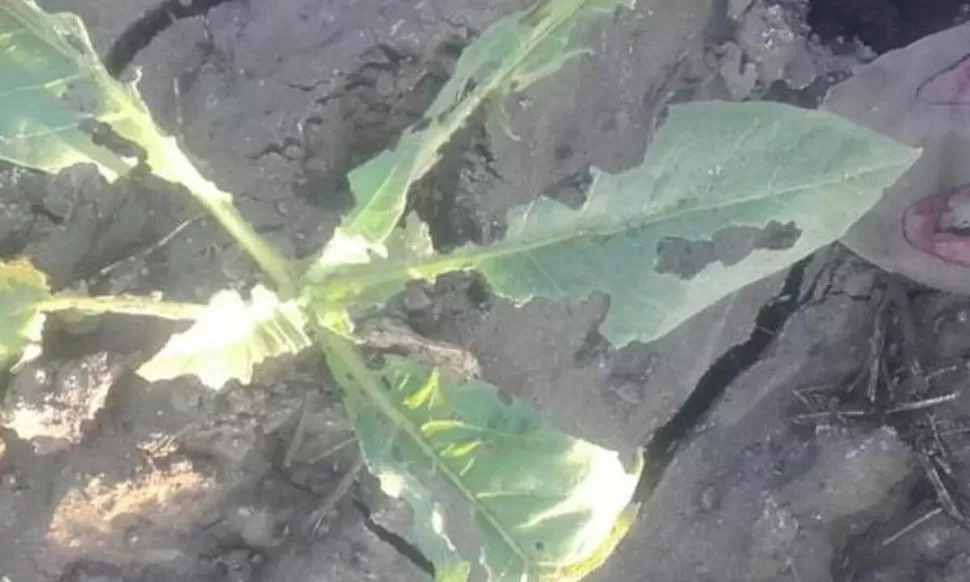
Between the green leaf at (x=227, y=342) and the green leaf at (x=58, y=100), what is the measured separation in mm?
165

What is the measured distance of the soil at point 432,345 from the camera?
1597 millimetres

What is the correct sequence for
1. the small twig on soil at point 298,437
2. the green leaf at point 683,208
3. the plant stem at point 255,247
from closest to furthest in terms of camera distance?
the green leaf at point 683,208 → the plant stem at point 255,247 → the small twig on soil at point 298,437

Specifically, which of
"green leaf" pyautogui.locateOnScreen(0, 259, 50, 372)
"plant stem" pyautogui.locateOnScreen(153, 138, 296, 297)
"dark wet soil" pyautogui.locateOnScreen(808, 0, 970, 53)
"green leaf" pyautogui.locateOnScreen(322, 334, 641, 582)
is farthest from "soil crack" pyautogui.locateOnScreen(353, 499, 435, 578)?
"dark wet soil" pyautogui.locateOnScreen(808, 0, 970, 53)

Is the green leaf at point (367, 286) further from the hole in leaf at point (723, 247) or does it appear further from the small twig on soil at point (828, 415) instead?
the small twig on soil at point (828, 415)

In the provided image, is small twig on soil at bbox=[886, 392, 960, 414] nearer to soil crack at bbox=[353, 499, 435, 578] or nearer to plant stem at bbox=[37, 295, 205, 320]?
soil crack at bbox=[353, 499, 435, 578]

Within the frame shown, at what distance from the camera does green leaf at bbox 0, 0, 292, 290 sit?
1.41 meters

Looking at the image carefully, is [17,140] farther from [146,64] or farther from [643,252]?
[643,252]

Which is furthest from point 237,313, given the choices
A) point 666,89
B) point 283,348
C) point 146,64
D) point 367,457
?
point 666,89

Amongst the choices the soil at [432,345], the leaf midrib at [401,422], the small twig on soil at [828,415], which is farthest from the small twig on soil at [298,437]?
the small twig on soil at [828,415]

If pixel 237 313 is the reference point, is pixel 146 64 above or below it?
above

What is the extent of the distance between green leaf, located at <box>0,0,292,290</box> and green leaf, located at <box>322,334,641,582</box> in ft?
0.98

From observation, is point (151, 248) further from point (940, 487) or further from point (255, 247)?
point (940, 487)

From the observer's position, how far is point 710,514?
173cm

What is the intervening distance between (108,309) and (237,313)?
235mm
